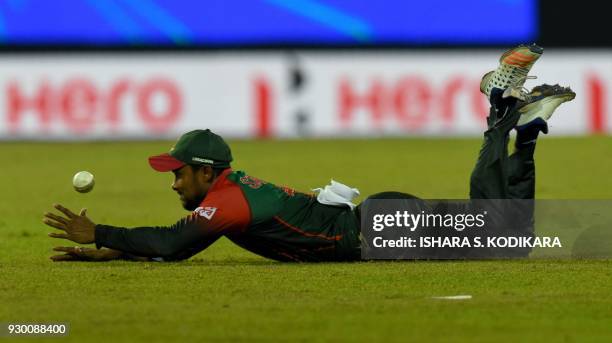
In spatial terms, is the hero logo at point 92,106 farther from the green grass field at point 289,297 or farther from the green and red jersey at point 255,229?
the green and red jersey at point 255,229

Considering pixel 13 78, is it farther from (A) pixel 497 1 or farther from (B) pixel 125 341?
(B) pixel 125 341

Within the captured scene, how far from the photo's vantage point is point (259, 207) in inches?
327

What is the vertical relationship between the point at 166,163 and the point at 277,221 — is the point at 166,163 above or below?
above

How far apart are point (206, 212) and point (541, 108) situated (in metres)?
2.39

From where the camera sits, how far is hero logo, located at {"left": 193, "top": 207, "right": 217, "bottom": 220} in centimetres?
815

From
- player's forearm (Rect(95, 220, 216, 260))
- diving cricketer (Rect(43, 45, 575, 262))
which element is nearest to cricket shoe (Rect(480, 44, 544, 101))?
diving cricketer (Rect(43, 45, 575, 262))

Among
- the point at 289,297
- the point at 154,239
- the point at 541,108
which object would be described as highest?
the point at 541,108

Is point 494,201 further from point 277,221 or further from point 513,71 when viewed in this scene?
point 277,221

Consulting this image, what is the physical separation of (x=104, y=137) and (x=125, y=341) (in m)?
16.4

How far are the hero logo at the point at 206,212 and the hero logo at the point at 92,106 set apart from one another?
14.1 m

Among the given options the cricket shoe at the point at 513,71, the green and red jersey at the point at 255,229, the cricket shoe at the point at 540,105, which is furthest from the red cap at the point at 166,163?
the cricket shoe at the point at 540,105

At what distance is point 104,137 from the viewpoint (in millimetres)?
22453

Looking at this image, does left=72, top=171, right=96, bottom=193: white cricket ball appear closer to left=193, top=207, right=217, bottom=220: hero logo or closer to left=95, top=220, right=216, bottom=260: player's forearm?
left=95, top=220, right=216, bottom=260: player's forearm

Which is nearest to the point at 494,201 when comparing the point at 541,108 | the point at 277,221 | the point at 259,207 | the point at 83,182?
the point at 541,108
